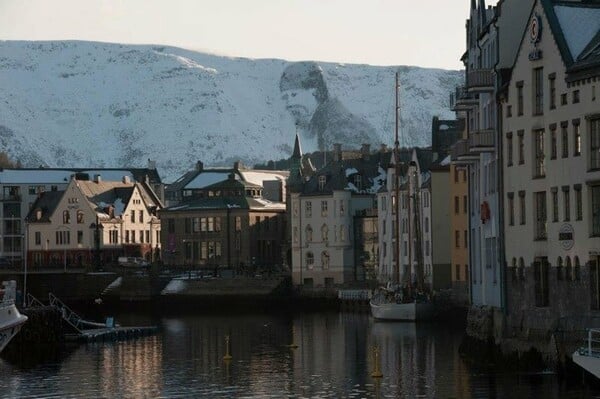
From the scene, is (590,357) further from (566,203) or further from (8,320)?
(8,320)

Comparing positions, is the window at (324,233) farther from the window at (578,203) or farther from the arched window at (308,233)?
the window at (578,203)

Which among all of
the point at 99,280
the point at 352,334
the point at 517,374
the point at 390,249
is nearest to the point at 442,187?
the point at 390,249

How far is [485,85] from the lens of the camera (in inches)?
3334

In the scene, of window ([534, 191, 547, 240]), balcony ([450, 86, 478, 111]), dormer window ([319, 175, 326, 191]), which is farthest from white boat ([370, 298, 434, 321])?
window ([534, 191, 547, 240])

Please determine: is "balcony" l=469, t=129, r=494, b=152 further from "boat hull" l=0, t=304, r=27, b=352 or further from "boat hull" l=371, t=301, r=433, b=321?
"boat hull" l=371, t=301, r=433, b=321

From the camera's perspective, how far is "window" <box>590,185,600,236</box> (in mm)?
70250

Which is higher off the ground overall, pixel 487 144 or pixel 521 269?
pixel 487 144

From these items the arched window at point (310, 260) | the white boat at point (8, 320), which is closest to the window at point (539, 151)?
the white boat at point (8, 320)

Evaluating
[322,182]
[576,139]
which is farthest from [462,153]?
[322,182]

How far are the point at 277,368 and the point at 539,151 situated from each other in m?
23.1

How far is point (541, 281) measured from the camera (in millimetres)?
74938

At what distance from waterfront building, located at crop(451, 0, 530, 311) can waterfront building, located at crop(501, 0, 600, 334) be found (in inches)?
123

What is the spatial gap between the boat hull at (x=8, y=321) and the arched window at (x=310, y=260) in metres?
90.5

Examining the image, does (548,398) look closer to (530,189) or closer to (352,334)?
(530,189)
